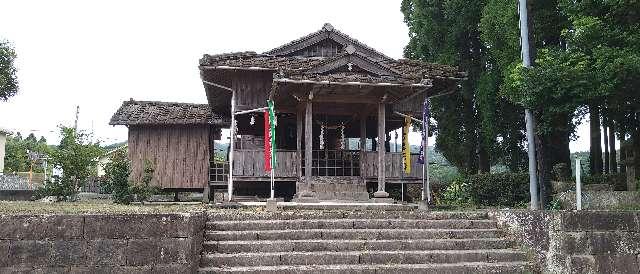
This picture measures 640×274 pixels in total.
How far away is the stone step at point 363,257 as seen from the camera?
8047 mm

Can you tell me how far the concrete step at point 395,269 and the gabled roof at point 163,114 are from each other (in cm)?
1293

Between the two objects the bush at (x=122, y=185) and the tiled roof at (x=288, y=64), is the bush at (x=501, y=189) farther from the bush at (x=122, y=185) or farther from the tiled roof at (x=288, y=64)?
the bush at (x=122, y=185)

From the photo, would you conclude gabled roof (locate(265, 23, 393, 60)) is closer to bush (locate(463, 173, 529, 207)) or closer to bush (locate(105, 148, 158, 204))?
bush (locate(105, 148, 158, 204))

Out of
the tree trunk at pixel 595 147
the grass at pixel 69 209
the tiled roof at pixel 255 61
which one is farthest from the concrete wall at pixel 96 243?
the tree trunk at pixel 595 147

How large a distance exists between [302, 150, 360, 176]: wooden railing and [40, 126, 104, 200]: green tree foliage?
6.75m

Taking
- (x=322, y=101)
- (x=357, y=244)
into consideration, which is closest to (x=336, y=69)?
(x=322, y=101)

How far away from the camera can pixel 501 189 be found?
19.7 meters

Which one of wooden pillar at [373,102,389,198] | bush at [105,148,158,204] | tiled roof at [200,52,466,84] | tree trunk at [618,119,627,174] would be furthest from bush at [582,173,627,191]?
bush at [105,148,158,204]

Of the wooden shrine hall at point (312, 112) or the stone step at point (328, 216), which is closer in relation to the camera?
the stone step at point (328, 216)

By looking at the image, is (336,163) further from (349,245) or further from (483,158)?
(483,158)

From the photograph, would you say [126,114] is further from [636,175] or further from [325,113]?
[636,175]

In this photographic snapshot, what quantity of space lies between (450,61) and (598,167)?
781 centimetres

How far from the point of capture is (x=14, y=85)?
2789 cm

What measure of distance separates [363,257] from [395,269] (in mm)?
565
